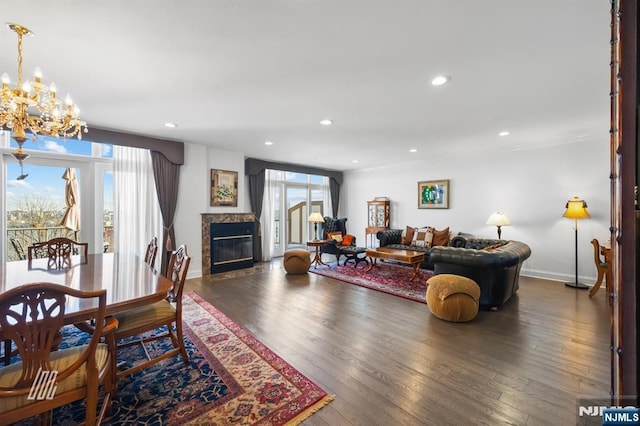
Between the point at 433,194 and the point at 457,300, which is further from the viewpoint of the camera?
the point at 433,194

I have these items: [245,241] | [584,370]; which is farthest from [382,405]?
[245,241]

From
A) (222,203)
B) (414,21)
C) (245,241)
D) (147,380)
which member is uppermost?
(414,21)

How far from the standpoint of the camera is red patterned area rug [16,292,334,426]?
1639 mm

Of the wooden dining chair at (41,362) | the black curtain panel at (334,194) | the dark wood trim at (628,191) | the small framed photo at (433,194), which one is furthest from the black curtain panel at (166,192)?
the small framed photo at (433,194)

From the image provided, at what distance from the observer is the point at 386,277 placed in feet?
16.1

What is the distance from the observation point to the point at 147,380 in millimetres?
2002

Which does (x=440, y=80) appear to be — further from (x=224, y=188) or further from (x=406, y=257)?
(x=224, y=188)

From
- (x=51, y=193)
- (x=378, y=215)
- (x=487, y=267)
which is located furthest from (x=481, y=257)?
(x=51, y=193)

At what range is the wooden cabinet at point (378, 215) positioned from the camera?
284 inches

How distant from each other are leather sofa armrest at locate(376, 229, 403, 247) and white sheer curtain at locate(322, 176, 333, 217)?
2433 millimetres

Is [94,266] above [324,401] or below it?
above

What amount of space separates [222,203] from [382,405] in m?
4.71

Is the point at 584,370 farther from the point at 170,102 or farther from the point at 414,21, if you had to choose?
the point at 170,102

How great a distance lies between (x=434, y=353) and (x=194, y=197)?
15.3 ft
